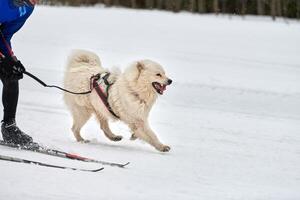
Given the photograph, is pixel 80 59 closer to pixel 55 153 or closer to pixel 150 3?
pixel 55 153

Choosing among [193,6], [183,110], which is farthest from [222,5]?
[183,110]

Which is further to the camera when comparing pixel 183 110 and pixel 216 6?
pixel 216 6

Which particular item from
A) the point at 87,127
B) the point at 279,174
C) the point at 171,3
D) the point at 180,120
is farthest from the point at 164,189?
the point at 171,3

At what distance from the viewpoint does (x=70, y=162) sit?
16.4ft

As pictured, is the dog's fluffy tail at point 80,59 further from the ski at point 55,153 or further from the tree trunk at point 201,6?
the tree trunk at point 201,6

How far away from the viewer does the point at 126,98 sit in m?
6.29


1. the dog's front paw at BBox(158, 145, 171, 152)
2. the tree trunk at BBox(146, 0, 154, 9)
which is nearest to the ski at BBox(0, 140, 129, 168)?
the dog's front paw at BBox(158, 145, 171, 152)

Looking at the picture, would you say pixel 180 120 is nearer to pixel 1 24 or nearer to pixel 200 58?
pixel 1 24

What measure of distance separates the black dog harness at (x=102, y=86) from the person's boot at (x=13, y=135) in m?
1.08

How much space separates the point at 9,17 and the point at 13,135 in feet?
3.53

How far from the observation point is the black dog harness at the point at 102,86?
20.9ft

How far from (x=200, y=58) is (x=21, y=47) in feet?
13.9

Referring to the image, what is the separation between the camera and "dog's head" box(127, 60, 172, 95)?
6.21 metres

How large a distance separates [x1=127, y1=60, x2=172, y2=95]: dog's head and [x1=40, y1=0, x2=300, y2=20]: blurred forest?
12.0 meters
